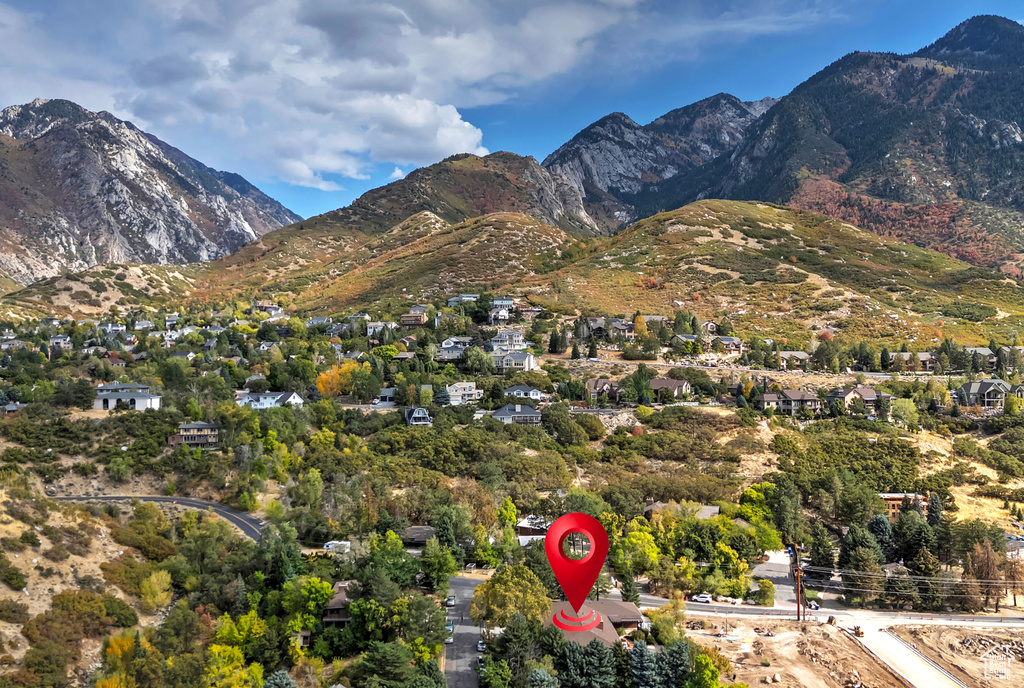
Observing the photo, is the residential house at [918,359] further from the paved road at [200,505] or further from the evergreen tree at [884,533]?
the paved road at [200,505]

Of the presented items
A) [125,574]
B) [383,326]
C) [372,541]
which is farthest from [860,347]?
[125,574]

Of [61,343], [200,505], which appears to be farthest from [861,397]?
[61,343]

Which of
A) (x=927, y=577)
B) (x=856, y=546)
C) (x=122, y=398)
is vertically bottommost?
(x=927, y=577)

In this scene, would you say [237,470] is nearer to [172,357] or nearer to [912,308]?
[172,357]

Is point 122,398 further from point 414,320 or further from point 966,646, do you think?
point 966,646

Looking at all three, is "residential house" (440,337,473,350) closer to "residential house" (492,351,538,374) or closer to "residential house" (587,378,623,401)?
"residential house" (492,351,538,374)

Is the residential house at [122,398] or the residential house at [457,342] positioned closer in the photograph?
the residential house at [122,398]

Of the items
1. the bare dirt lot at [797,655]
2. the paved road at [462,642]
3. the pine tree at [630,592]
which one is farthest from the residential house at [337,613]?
the bare dirt lot at [797,655]
